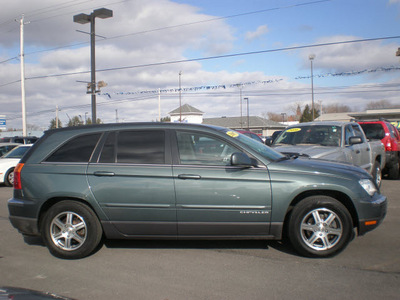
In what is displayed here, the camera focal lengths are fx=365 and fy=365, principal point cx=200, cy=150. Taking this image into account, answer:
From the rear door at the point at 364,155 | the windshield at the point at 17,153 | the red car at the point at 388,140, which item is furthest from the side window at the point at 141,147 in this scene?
the windshield at the point at 17,153

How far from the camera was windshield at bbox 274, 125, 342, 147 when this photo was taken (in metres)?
8.15

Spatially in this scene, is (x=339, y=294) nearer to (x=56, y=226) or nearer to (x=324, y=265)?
(x=324, y=265)

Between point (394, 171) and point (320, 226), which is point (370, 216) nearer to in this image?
point (320, 226)

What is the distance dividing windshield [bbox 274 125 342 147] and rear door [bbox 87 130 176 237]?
4.62 metres

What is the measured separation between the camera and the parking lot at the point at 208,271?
3705 mm

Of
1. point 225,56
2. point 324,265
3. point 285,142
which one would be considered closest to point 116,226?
point 324,265

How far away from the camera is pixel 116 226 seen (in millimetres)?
4699

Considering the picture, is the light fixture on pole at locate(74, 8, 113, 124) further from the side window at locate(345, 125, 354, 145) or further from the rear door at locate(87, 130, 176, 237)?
the rear door at locate(87, 130, 176, 237)

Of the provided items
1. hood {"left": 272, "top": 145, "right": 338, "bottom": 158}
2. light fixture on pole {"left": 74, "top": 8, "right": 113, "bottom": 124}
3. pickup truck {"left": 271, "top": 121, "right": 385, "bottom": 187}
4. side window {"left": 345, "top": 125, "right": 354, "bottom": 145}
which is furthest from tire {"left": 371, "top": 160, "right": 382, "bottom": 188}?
light fixture on pole {"left": 74, "top": 8, "right": 113, "bottom": 124}

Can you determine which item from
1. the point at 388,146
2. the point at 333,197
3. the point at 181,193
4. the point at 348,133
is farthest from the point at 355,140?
the point at 181,193

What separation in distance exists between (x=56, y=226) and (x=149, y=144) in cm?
162

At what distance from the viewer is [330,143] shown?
26.5 ft

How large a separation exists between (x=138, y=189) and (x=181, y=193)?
1.81 feet

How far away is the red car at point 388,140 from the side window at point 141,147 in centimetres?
900
